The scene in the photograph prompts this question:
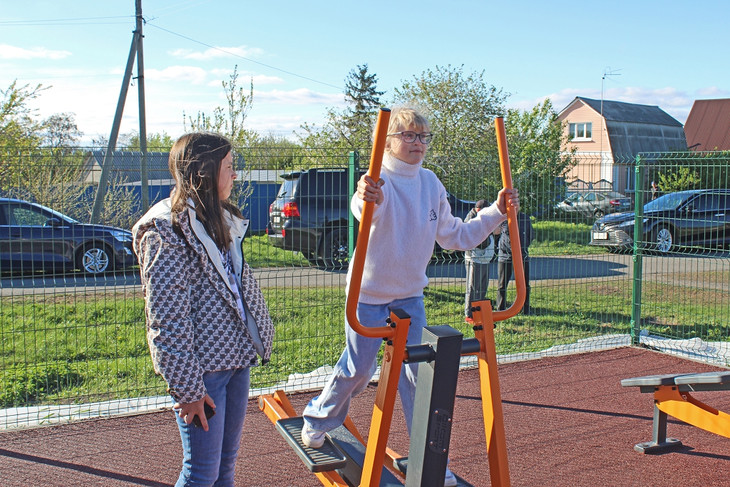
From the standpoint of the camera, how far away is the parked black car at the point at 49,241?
4.96 meters

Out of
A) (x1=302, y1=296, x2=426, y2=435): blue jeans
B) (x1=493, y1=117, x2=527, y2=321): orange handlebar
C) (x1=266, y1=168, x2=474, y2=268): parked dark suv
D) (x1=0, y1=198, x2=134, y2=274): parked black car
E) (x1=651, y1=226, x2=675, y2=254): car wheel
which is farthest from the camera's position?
(x1=651, y1=226, x2=675, y2=254): car wheel

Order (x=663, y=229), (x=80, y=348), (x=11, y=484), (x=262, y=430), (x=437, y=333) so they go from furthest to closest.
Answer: (x=663, y=229) → (x=80, y=348) → (x=262, y=430) → (x=11, y=484) → (x=437, y=333)

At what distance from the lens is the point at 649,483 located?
3.89 metres

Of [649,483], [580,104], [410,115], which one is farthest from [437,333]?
[580,104]

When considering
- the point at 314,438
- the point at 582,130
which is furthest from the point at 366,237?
the point at 582,130

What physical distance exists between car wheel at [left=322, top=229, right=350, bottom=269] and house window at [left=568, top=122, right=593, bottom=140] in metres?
42.9

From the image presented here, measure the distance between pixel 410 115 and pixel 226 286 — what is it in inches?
50.0

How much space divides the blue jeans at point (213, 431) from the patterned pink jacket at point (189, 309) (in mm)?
72

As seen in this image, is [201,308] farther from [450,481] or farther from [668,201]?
[668,201]

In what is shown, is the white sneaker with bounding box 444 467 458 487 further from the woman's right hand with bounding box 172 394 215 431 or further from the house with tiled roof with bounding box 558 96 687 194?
the house with tiled roof with bounding box 558 96 687 194

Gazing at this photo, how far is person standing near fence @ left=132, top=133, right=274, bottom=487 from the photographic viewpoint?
2381 millimetres

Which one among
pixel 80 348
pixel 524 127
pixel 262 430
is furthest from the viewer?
pixel 524 127

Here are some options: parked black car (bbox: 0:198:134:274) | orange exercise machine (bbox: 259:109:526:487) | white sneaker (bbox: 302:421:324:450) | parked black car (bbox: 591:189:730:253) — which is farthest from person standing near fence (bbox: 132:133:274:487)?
parked black car (bbox: 591:189:730:253)

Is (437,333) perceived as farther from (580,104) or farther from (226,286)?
(580,104)
